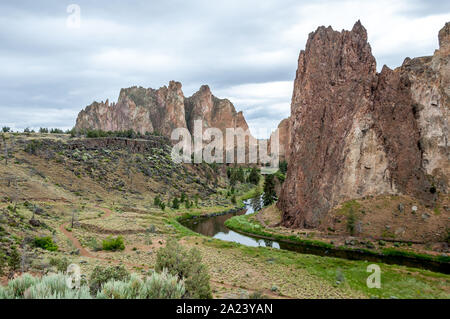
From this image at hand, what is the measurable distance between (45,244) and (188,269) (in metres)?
20.6

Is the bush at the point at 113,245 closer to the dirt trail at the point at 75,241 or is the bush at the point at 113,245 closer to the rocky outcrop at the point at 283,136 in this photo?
the dirt trail at the point at 75,241

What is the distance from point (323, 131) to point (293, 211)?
15591 millimetres

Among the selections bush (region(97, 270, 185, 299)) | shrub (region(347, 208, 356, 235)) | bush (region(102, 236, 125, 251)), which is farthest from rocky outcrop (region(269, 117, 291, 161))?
bush (region(97, 270, 185, 299))

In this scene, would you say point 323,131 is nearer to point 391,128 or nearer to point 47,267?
point 391,128

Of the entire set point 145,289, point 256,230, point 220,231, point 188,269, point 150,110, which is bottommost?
point 220,231

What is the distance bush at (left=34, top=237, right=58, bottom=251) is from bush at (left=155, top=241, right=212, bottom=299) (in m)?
17.4

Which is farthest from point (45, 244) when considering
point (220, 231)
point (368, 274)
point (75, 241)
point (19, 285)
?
point (368, 274)

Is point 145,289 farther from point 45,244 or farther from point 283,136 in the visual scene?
point 283,136

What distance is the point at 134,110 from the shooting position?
606 feet

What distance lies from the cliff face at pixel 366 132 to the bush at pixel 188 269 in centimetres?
3546

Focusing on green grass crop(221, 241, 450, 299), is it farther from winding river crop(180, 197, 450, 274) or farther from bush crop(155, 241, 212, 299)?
bush crop(155, 241, 212, 299)

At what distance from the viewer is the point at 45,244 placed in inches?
1197
